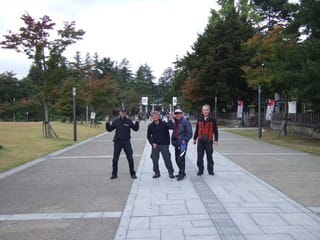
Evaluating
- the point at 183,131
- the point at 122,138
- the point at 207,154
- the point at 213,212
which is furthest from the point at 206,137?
the point at 213,212

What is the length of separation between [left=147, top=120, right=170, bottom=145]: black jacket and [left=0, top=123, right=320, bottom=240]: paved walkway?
87 cm

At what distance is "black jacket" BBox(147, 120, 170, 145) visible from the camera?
10.0 metres

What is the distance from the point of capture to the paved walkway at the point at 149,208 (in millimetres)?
5406

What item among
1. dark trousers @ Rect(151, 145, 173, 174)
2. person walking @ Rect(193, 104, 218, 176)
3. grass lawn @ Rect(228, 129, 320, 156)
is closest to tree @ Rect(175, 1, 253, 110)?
grass lawn @ Rect(228, 129, 320, 156)

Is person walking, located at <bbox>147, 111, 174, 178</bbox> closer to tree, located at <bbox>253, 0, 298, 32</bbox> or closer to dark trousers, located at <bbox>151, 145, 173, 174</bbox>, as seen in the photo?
dark trousers, located at <bbox>151, 145, 173, 174</bbox>

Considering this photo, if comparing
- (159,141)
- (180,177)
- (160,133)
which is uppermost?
(160,133)

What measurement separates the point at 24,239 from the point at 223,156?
33.9ft

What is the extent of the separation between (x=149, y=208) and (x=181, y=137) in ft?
11.3

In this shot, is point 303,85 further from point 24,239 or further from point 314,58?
point 24,239

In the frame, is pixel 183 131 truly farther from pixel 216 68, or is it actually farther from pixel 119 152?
pixel 216 68

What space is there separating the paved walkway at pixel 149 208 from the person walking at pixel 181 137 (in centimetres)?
41

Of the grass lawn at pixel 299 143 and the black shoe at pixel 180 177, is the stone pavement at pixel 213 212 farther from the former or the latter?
the grass lawn at pixel 299 143

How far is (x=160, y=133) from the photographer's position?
33.0 ft

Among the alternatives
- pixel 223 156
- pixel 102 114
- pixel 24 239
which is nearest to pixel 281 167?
pixel 223 156
